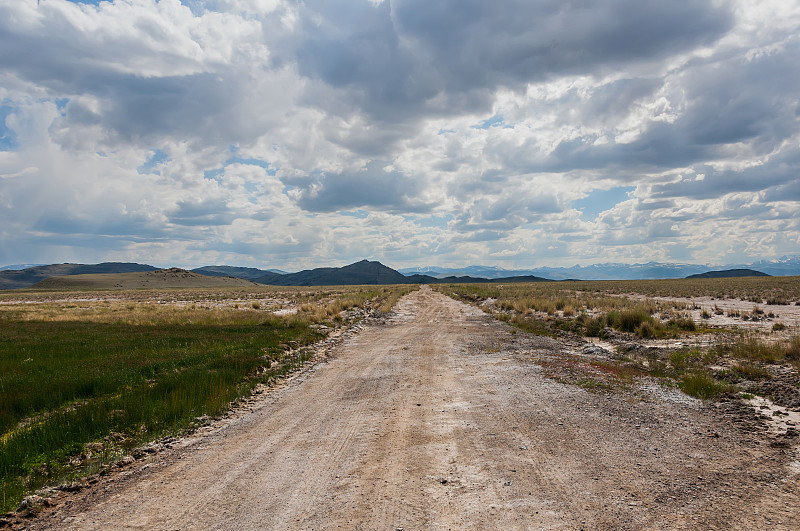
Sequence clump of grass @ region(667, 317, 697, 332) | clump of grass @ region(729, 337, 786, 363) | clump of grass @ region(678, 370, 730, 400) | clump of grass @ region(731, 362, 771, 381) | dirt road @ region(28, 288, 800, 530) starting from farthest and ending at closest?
1. clump of grass @ region(667, 317, 697, 332)
2. clump of grass @ region(729, 337, 786, 363)
3. clump of grass @ region(731, 362, 771, 381)
4. clump of grass @ region(678, 370, 730, 400)
5. dirt road @ region(28, 288, 800, 530)

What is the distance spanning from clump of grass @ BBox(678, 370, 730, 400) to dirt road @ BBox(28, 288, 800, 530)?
43cm

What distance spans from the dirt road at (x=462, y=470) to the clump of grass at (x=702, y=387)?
427 mm

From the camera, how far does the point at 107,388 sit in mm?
10617

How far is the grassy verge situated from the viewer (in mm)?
6734

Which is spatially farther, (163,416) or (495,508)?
(163,416)

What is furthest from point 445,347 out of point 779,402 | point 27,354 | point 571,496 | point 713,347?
point 27,354

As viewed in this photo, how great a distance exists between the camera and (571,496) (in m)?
4.78

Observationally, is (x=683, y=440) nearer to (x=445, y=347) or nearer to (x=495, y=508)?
(x=495, y=508)

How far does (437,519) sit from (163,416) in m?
6.80

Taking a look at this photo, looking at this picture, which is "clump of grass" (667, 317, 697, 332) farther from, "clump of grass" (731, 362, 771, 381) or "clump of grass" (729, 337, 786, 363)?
"clump of grass" (731, 362, 771, 381)

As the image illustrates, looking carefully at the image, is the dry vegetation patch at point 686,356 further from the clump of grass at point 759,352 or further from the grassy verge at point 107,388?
the grassy verge at point 107,388

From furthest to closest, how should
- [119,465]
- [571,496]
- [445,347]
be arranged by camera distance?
[445,347]
[119,465]
[571,496]

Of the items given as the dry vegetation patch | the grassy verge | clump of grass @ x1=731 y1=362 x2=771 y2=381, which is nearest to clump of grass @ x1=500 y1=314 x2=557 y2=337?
the dry vegetation patch

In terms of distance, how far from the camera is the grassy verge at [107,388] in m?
6.73
